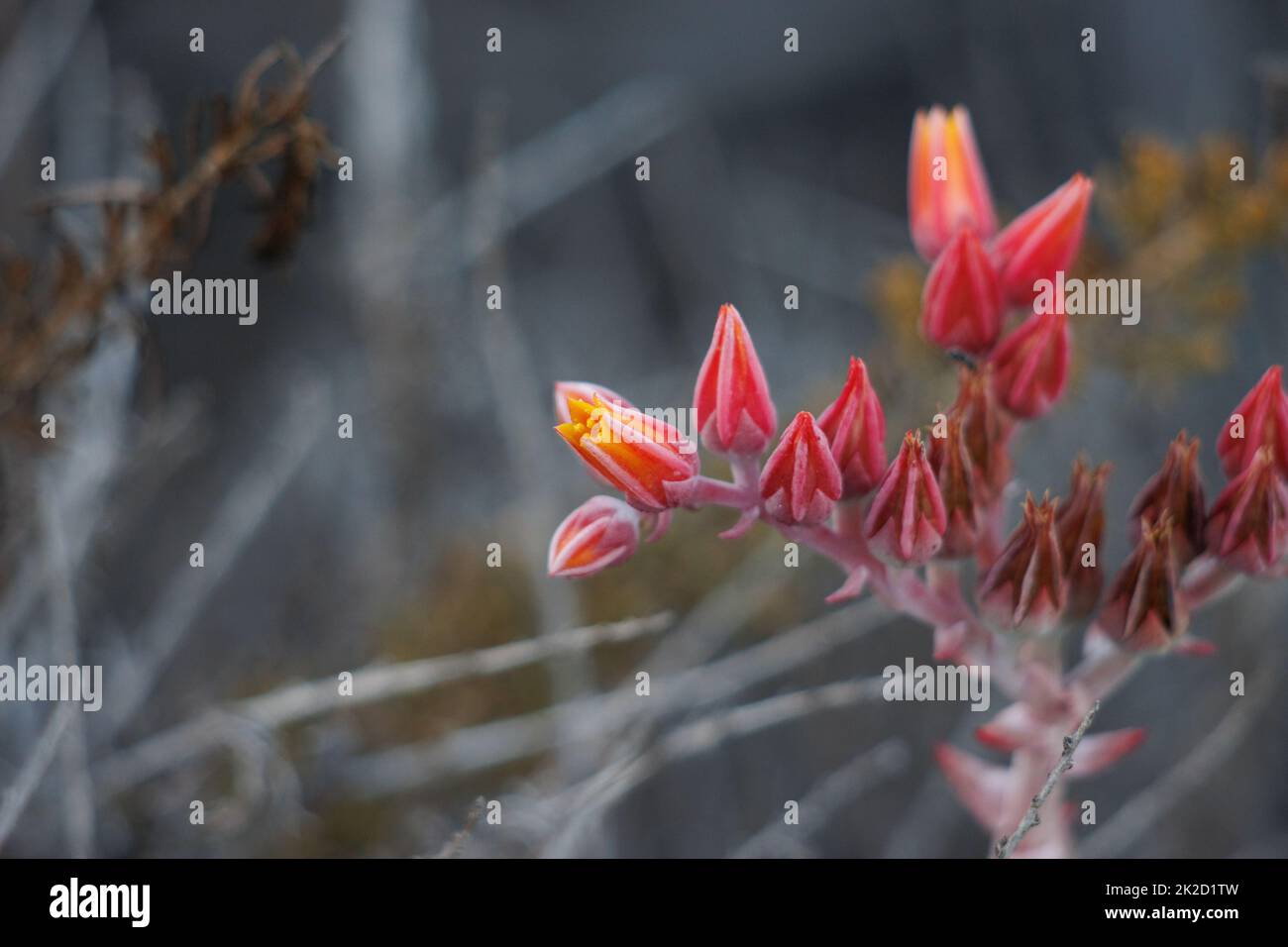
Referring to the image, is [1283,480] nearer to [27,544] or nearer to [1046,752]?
[1046,752]

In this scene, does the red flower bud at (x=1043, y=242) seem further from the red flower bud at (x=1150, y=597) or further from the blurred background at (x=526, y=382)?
the blurred background at (x=526, y=382)

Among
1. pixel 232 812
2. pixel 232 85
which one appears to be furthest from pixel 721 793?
pixel 232 85

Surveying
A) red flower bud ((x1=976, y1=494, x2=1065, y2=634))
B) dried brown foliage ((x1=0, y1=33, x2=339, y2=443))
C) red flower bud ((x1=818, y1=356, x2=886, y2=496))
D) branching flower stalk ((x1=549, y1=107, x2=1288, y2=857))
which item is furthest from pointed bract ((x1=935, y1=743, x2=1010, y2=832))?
dried brown foliage ((x1=0, y1=33, x2=339, y2=443))

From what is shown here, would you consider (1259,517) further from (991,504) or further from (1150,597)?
(991,504)

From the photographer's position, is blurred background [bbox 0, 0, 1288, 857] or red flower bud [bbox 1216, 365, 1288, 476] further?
blurred background [bbox 0, 0, 1288, 857]

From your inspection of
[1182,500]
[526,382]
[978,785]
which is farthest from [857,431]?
[526,382]

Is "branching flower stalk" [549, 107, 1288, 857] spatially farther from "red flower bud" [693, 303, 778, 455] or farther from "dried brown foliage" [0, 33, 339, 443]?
"dried brown foliage" [0, 33, 339, 443]
